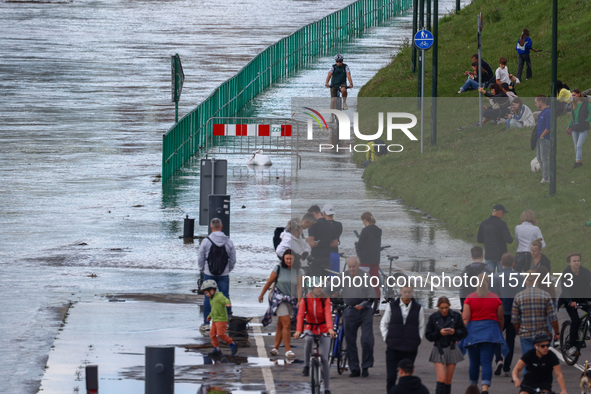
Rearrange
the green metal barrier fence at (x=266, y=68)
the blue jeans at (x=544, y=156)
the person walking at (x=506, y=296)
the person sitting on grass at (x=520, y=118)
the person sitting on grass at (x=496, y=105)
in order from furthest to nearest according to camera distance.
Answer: the green metal barrier fence at (x=266, y=68), the person sitting on grass at (x=496, y=105), the person sitting on grass at (x=520, y=118), the blue jeans at (x=544, y=156), the person walking at (x=506, y=296)

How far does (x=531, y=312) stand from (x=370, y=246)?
4.09 meters

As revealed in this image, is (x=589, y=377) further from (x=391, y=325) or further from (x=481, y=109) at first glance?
(x=481, y=109)

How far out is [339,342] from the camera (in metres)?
15.8

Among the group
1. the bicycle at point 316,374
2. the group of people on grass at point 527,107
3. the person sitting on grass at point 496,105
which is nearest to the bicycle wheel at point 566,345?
the bicycle at point 316,374

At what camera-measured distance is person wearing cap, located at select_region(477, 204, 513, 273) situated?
18328 mm

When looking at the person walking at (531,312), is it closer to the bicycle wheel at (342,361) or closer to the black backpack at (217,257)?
the bicycle wheel at (342,361)

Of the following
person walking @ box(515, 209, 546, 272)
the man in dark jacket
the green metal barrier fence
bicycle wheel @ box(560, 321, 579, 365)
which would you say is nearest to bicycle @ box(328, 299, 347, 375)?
bicycle wheel @ box(560, 321, 579, 365)

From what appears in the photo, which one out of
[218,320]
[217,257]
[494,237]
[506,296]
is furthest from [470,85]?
[218,320]

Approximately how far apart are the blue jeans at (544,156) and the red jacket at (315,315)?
12.3m

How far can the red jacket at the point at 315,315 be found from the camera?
14867 mm

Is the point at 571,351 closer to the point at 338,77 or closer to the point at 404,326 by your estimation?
the point at 404,326

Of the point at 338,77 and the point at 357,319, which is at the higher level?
the point at 338,77

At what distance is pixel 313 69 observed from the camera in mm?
52688

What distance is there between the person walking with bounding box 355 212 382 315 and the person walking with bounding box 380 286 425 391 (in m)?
3.86
